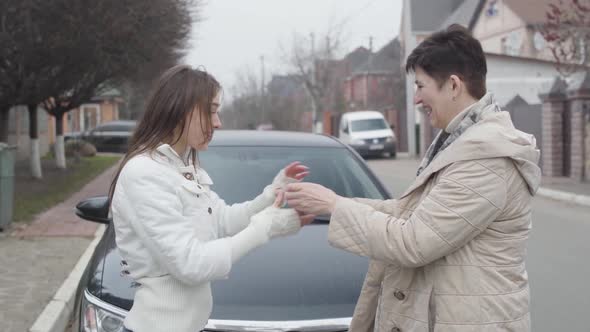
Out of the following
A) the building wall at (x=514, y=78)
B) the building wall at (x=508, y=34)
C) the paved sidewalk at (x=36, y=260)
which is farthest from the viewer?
the building wall at (x=508, y=34)

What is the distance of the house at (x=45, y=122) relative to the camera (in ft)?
79.8

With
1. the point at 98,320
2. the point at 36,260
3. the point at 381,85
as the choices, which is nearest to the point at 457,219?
the point at 98,320

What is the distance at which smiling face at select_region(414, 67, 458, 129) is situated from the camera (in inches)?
83.2

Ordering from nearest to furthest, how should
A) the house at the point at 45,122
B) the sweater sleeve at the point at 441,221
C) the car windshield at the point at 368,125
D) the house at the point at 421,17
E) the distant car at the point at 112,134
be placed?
the sweater sleeve at the point at 441,221
the house at the point at 45,122
the car windshield at the point at 368,125
the distant car at the point at 112,134
the house at the point at 421,17

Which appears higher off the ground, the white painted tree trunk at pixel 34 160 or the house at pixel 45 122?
the house at pixel 45 122

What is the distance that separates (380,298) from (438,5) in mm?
48835

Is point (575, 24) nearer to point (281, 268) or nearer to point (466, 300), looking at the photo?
point (281, 268)

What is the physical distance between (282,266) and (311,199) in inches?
55.3

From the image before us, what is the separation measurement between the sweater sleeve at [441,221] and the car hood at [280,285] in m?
1.14

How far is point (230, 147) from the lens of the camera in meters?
4.93

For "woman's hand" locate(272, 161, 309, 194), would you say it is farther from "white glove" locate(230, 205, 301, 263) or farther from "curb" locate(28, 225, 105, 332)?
"curb" locate(28, 225, 105, 332)

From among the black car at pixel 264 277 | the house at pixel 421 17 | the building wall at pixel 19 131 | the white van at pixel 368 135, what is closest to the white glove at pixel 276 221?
the black car at pixel 264 277

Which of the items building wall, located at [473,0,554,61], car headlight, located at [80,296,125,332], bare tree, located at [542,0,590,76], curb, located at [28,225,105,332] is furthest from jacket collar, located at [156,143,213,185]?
building wall, located at [473,0,554,61]

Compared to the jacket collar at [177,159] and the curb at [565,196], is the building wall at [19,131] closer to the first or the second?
the curb at [565,196]
